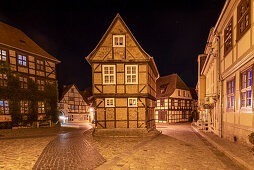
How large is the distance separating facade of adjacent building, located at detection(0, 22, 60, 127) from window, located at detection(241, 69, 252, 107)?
71.1 ft

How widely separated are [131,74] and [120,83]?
4.26 feet

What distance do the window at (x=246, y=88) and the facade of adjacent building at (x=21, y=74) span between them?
71.1 ft

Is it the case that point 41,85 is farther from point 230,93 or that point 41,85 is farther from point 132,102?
point 230,93

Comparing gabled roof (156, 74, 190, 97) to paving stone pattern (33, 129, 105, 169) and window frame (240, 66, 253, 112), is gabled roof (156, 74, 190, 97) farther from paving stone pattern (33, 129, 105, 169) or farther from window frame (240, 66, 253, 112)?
paving stone pattern (33, 129, 105, 169)

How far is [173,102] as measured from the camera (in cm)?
2759

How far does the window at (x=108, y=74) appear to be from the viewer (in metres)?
13.6

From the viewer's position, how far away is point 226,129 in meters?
9.97

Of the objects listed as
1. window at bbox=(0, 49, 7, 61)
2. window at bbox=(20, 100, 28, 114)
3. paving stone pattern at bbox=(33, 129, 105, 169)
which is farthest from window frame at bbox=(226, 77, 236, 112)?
window at bbox=(0, 49, 7, 61)

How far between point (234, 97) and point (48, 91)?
840 inches

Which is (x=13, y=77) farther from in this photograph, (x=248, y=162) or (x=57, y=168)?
(x=248, y=162)

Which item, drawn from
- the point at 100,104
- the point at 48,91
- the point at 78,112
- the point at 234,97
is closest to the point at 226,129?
the point at 234,97

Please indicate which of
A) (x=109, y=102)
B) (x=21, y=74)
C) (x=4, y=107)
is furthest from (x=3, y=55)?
(x=109, y=102)

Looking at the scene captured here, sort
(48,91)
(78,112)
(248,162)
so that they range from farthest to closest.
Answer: (78,112), (48,91), (248,162)

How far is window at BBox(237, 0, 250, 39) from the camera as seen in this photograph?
A: 7.43m
